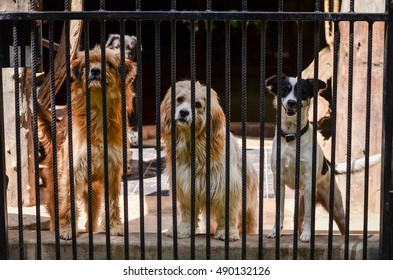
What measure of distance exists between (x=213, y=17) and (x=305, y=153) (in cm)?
165

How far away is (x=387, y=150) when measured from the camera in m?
4.30

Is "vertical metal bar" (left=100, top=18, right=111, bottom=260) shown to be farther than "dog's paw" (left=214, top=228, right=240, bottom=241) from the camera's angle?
No

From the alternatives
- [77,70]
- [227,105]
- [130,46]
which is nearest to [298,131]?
[227,105]

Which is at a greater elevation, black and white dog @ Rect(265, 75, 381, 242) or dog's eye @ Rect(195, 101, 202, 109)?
dog's eye @ Rect(195, 101, 202, 109)

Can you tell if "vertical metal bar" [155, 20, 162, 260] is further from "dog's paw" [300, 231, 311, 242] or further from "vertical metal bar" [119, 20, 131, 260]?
"dog's paw" [300, 231, 311, 242]

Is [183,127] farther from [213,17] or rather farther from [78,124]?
[213,17]

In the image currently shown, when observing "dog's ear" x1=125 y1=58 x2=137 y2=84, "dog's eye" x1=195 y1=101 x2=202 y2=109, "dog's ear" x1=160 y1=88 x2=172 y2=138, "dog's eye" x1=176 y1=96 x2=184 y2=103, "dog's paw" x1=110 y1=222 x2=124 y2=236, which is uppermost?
"dog's ear" x1=125 y1=58 x2=137 y2=84

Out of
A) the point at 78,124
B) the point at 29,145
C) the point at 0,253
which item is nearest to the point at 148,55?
the point at 29,145

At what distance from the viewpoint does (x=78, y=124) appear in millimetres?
5426

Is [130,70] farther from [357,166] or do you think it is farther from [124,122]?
[357,166]

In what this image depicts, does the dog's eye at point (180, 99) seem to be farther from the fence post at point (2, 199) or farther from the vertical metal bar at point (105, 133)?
the fence post at point (2, 199)

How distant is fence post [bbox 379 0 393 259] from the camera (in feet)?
13.9

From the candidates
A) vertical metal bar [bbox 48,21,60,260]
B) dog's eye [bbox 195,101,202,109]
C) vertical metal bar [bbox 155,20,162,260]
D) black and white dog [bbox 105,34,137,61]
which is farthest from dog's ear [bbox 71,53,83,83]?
black and white dog [bbox 105,34,137,61]

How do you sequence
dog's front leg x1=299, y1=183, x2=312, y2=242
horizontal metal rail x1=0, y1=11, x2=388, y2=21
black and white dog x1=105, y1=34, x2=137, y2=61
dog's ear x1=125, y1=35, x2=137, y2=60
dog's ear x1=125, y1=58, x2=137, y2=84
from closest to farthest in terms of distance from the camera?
horizontal metal rail x1=0, y1=11, x2=388, y2=21, dog's front leg x1=299, y1=183, x2=312, y2=242, dog's ear x1=125, y1=58, x2=137, y2=84, black and white dog x1=105, y1=34, x2=137, y2=61, dog's ear x1=125, y1=35, x2=137, y2=60
